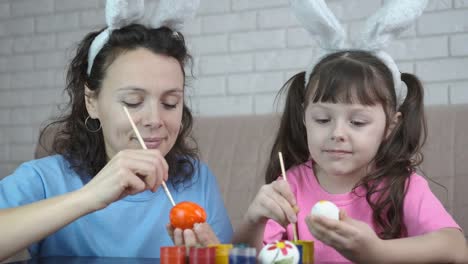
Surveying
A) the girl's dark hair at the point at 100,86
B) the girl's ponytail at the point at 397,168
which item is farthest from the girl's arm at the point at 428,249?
the girl's dark hair at the point at 100,86

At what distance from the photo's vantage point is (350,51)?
5.58 feet

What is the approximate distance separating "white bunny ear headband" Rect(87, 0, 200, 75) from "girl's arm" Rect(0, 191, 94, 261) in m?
0.56

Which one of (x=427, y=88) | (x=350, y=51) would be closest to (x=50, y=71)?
(x=427, y=88)

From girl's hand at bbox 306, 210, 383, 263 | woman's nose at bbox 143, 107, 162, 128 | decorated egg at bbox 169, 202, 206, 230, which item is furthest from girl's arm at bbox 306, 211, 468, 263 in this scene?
woman's nose at bbox 143, 107, 162, 128

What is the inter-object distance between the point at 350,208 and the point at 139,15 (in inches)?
28.0

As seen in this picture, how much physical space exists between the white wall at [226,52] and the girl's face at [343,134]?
1.27m

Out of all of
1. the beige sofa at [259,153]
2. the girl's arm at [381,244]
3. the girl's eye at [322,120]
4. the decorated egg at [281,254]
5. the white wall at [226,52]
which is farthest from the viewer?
the white wall at [226,52]

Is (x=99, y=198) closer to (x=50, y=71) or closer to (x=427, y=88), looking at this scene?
(x=427, y=88)

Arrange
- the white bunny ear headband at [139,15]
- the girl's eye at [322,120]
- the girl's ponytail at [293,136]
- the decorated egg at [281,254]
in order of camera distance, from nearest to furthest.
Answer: the decorated egg at [281,254], the girl's eye at [322,120], the white bunny ear headband at [139,15], the girl's ponytail at [293,136]

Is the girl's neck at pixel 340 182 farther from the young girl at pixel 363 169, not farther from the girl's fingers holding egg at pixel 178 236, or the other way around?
the girl's fingers holding egg at pixel 178 236

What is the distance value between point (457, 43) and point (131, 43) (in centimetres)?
151

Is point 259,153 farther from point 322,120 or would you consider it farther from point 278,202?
point 278,202

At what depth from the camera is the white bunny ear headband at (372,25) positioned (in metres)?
1.61

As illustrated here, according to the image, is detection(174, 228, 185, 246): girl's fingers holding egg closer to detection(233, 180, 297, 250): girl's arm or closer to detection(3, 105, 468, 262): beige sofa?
detection(233, 180, 297, 250): girl's arm
